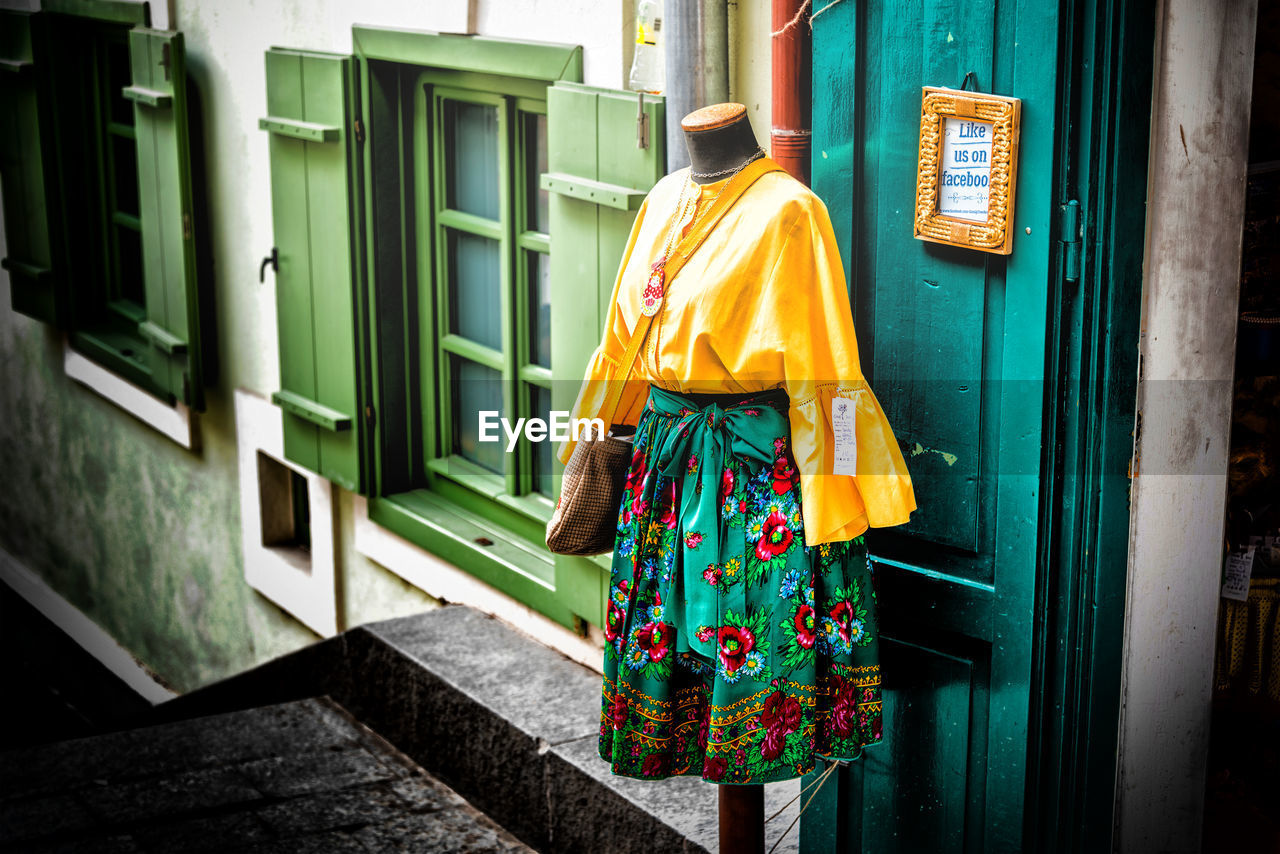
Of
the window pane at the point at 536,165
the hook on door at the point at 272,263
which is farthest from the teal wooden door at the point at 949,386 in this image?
the hook on door at the point at 272,263

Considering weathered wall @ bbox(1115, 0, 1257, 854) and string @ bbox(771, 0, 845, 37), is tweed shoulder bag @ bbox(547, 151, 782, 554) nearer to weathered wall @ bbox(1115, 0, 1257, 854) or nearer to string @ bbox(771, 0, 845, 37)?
string @ bbox(771, 0, 845, 37)

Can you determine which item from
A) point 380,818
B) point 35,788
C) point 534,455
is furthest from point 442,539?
point 35,788

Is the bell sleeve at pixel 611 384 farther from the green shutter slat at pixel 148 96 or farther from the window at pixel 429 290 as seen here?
the green shutter slat at pixel 148 96

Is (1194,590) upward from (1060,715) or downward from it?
upward

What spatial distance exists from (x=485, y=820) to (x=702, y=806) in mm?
845

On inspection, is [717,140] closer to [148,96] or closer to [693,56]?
[693,56]

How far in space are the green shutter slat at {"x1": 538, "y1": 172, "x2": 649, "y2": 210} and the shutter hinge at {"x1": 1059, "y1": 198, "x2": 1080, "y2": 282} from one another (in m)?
1.15

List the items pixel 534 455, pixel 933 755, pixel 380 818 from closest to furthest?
pixel 933 755, pixel 380 818, pixel 534 455

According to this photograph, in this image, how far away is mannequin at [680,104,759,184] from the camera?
8.31 ft

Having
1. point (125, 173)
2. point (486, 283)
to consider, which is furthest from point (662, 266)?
point (125, 173)

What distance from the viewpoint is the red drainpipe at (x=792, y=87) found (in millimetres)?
2830

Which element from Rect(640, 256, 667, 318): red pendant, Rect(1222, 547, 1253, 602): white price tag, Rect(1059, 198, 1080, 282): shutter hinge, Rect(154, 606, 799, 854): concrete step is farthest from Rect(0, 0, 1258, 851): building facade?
Rect(1222, 547, 1253, 602): white price tag

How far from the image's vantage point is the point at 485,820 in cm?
385

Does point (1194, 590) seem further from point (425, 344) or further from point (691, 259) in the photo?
point (425, 344)
